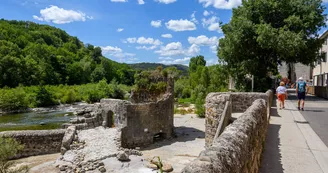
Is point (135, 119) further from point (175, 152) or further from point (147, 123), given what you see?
point (175, 152)

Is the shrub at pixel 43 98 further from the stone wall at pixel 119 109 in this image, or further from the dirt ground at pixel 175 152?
the dirt ground at pixel 175 152

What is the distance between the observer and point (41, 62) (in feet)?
248

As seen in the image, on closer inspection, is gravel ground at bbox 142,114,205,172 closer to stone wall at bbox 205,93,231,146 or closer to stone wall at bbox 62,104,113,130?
stone wall at bbox 205,93,231,146

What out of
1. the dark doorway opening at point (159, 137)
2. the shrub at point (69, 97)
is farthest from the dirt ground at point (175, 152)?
the shrub at point (69, 97)

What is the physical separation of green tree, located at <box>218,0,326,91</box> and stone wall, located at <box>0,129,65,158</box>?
16.4m

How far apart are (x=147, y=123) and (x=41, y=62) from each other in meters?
66.1

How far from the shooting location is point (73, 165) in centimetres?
1427

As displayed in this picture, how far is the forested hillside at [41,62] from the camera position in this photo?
60.7 m

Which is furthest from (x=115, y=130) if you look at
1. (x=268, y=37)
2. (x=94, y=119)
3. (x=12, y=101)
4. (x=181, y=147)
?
(x=12, y=101)

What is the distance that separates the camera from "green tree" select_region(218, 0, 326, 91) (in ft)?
68.5

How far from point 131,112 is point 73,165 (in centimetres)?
610

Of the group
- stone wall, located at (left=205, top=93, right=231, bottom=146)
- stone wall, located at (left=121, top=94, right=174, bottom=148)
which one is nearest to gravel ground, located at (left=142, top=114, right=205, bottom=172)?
stone wall, located at (left=121, top=94, right=174, bottom=148)

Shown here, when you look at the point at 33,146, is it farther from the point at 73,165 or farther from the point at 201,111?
the point at 201,111

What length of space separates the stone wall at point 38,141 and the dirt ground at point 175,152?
23.1 inches
